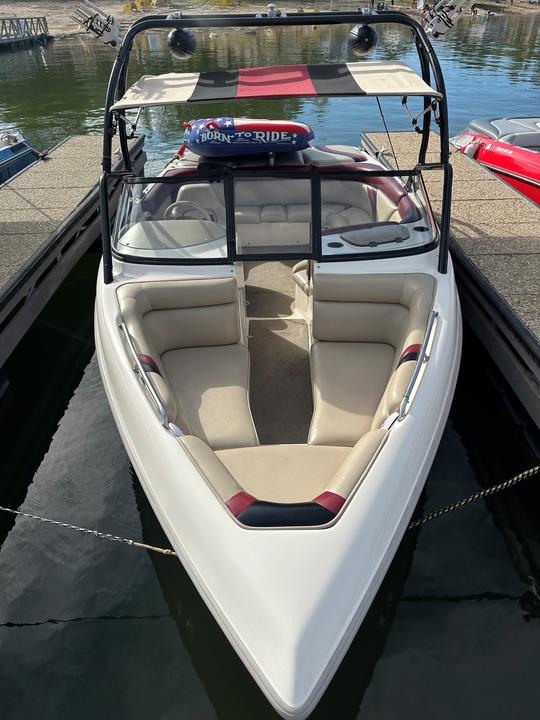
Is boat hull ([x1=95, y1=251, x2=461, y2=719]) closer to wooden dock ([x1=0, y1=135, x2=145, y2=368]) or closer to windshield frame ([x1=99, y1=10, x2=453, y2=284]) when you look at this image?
windshield frame ([x1=99, y1=10, x2=453, y2=284])

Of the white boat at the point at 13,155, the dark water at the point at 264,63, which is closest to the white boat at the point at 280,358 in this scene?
the white boat at the point at 13,155

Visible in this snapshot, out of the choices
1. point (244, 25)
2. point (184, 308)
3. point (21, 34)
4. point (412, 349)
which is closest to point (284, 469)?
point (412, 349)

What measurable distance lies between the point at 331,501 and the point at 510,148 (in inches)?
324

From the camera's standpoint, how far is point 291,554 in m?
2.35

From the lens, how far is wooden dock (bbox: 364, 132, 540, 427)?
4469 millimetres

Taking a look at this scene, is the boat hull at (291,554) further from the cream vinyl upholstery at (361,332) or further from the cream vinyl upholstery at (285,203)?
the cream vinyl upholstery at (285,203)

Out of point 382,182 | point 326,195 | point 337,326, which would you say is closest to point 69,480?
point 337,326

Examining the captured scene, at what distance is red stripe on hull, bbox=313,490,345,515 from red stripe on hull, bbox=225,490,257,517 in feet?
1.00

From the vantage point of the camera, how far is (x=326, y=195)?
5445 millimetres

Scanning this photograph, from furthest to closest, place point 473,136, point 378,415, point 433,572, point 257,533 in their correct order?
point 473,136 < point 433,572 < point 378,415 < point 257,533

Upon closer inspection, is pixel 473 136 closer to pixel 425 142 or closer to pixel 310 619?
pixel 425 142

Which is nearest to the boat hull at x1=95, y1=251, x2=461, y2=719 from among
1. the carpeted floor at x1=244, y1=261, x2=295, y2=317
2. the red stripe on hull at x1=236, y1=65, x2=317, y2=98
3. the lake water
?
the lake water

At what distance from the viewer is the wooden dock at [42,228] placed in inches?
204

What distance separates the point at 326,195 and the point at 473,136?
18.5 feet
